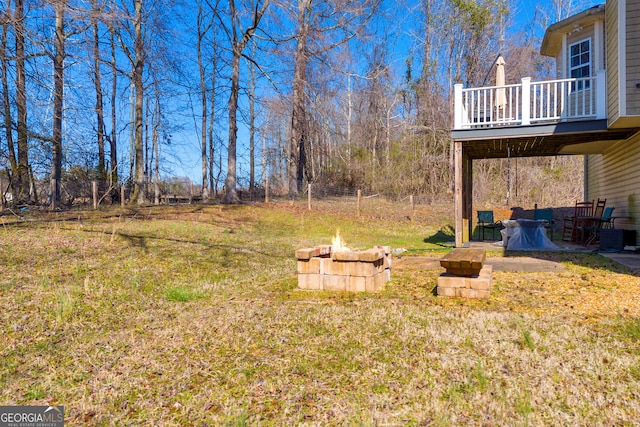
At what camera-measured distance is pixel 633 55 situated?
7102mm

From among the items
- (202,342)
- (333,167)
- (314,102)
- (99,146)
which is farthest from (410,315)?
(333,167)

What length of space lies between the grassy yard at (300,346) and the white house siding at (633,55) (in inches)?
122

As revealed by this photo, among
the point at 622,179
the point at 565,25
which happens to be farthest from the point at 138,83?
the point at 622,179

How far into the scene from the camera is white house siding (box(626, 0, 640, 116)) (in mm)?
7066

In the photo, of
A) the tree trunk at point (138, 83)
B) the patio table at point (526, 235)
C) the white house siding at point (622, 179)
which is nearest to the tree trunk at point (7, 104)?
the tree trunk at point (138, 83)

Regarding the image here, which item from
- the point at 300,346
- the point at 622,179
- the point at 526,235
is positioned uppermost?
the point at 622,179

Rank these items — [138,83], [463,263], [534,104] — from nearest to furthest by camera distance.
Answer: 1. [463,263]
2. [534,104]
3. [138,83]

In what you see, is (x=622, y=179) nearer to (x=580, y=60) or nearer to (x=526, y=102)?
(x=580, y=60)

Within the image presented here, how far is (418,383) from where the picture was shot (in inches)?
97.2

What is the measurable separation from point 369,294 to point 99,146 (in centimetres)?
1756

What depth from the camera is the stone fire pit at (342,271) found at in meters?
4.87

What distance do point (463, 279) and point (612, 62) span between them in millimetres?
6411

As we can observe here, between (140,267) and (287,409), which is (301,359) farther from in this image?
(140,267)

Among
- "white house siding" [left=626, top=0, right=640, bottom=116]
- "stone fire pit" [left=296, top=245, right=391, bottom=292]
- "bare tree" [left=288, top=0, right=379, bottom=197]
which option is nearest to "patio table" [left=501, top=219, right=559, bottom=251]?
"white house siding" [left=626, top=0, right=640, bottom=116]
